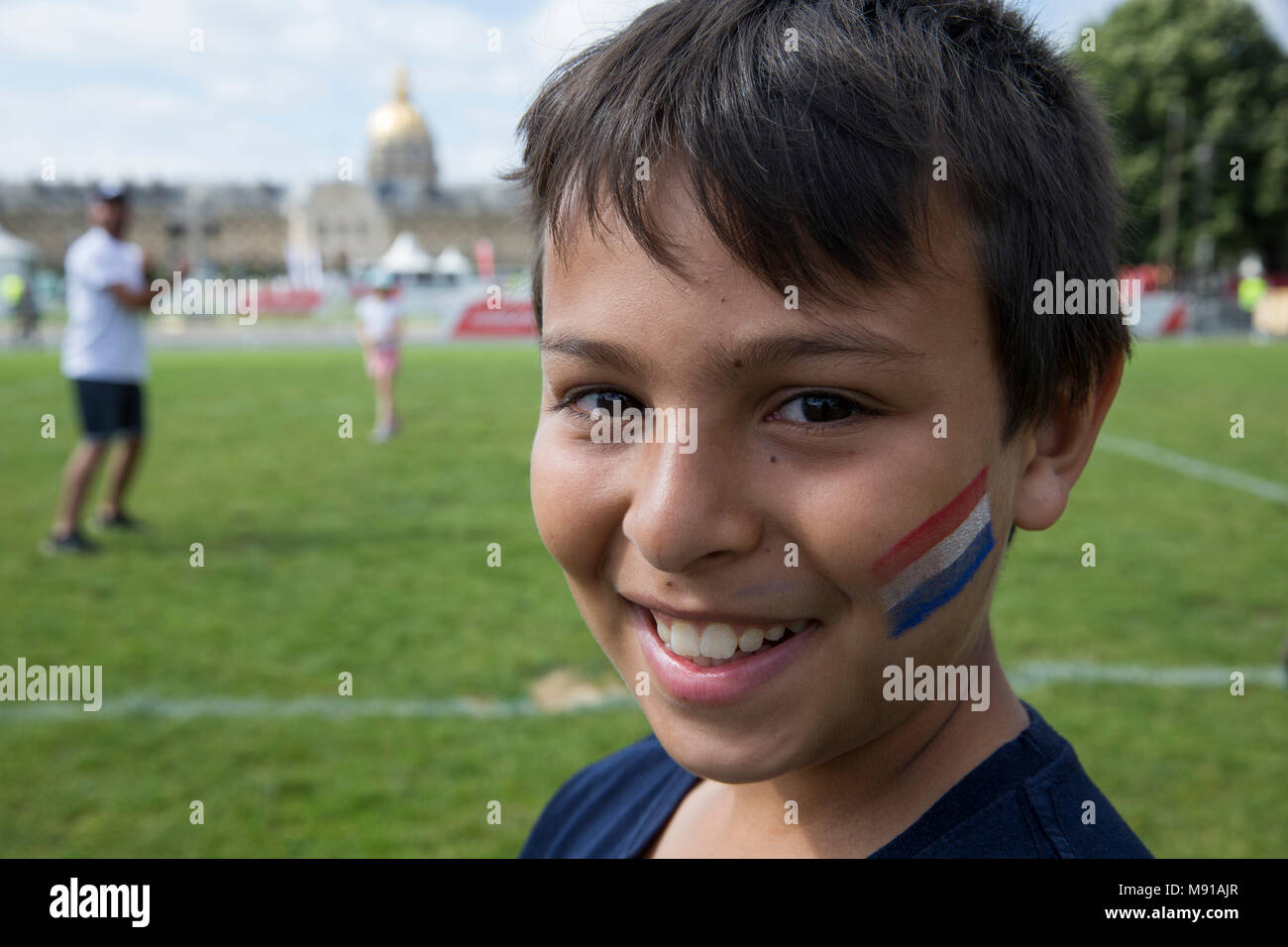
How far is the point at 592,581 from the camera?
122cm

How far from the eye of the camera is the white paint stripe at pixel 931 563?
3.54 feet

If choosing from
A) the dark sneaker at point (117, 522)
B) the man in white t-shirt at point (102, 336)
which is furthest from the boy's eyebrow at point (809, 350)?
the dark sneaker at point (117, 522)

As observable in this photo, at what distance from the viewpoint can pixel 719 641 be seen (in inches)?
43.8

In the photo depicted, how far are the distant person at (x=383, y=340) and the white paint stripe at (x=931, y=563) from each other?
11532 mm

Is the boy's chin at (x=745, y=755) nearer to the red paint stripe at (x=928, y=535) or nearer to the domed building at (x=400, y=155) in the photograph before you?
the red paint stripe at (x=928, y=535)

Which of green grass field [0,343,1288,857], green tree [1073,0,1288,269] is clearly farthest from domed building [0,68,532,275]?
green grass field [0,343,1288,857]

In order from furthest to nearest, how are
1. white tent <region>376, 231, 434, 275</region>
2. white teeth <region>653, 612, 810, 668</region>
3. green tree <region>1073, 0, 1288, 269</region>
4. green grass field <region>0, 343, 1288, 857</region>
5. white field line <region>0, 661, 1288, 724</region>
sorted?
white tent <region>376, 231, 434, 275</region> < green tree <region>1073, 0, 1288, 269</region> < white field line <region>0, 661, 1288, 724</region> < green grass field <region>0, 343, 1288, 857</region> < white teeth <region>653, 612, 810, 668</region>

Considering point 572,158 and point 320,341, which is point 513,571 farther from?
point 320,341

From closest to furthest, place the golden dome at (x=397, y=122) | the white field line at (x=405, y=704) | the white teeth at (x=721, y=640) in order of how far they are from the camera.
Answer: the white teeth at (x=721, y=640)
the white field line at (x=405, y=704)
the golden dome at (x=397, y=122)

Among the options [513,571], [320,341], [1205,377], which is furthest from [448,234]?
[513,571]

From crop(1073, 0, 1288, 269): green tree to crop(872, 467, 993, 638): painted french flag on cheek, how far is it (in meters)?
45.2

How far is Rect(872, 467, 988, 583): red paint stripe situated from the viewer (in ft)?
3.47

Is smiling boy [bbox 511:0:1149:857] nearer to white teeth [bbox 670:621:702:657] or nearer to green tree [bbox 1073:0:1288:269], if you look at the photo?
white teeth [bbox 670:621:702:657]

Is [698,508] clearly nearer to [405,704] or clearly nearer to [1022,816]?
[1022,816]
